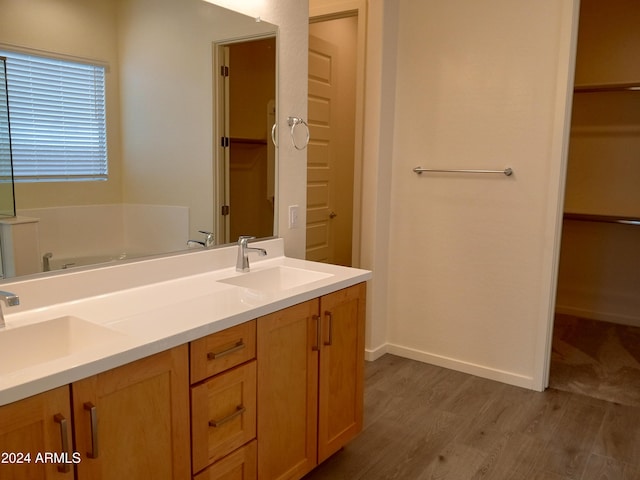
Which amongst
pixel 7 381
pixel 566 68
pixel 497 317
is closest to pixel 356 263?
pixel 497 317

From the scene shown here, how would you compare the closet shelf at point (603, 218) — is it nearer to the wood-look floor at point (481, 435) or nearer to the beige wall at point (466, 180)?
the beige wall at point (466, 180)

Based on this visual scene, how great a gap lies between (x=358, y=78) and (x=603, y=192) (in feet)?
7.55

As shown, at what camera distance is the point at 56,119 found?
1682mm

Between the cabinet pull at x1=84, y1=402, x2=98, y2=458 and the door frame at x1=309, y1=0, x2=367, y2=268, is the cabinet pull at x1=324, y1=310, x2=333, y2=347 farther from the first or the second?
the door frame at x1=309, y1=0, x2=367, y2=268

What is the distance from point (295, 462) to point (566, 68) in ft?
7.70

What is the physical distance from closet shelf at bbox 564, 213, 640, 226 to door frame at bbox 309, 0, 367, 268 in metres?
1.85

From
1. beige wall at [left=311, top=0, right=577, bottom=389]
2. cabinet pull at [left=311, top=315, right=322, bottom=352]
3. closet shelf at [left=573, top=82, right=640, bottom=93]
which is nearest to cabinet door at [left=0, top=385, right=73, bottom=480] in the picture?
cabinet pull at [left=311, top=315, right=322, bottom=352]

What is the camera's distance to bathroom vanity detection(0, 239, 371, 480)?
3.91 ft

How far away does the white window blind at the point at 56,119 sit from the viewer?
1588 mm

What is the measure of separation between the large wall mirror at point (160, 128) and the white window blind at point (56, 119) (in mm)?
30

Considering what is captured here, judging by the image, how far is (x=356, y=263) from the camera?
3.53 m

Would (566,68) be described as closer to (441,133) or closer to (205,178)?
(441,133)

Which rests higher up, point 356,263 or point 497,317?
point 356,263

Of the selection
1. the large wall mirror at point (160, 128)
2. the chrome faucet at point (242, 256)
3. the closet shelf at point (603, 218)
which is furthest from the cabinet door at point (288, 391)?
the closet shelf at point (603, 218)
